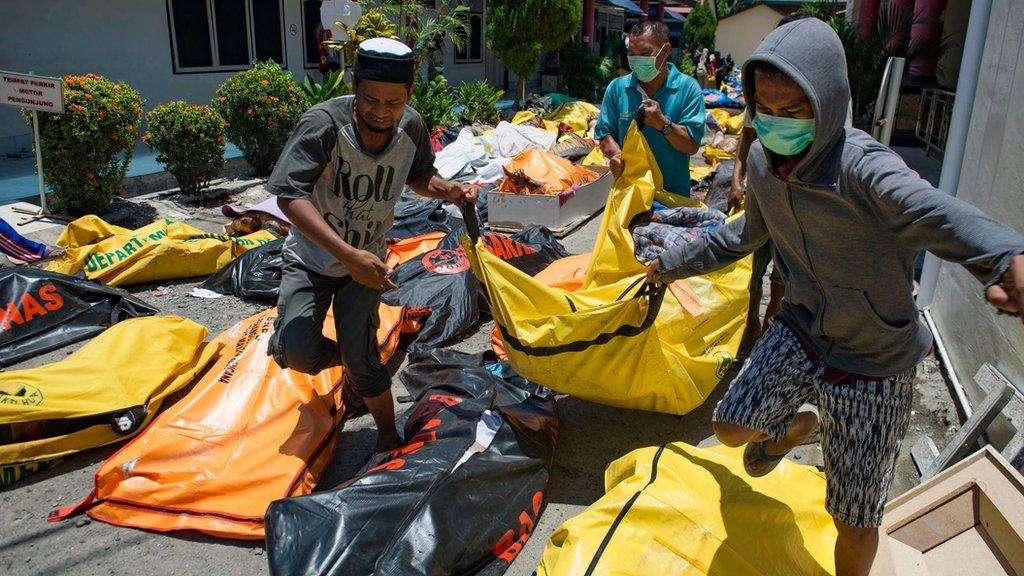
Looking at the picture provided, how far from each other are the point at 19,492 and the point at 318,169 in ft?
5.59

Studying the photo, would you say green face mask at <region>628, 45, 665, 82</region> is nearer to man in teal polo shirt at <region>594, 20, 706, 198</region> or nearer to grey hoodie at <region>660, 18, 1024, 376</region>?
man in teal polo shirt at <region>594, 20, 706, 198</region>

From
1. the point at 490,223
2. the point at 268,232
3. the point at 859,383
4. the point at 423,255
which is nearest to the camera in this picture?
the point at 859,383

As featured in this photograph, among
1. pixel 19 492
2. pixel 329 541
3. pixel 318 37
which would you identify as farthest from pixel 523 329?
pixel 318 37

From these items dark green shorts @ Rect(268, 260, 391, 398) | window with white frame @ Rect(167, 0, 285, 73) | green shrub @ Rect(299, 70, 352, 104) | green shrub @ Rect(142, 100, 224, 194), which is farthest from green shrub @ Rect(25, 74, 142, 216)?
dark green shorts @ Rect(268, 260, 391, 398)

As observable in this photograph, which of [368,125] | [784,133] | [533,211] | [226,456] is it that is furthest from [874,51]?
[226,456]

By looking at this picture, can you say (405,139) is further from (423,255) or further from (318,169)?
(423,255)

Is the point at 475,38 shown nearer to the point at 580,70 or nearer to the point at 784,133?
the point at 580,70

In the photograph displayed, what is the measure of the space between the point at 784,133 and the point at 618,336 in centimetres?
127

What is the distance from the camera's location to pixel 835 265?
1.79 metres

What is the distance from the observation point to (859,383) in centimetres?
187

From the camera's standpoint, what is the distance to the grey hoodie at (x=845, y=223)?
1505mm

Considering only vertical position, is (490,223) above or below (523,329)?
below

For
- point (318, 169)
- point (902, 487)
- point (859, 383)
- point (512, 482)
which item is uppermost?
point (318, 169)

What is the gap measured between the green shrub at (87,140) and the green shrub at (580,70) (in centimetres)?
1259
